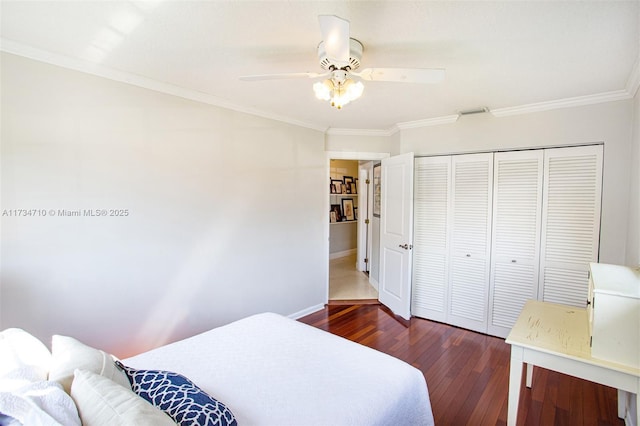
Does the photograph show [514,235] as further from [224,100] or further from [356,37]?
[224,100]

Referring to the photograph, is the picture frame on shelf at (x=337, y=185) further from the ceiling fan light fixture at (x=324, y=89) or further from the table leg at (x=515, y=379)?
the table leg at (x=515, y=379)

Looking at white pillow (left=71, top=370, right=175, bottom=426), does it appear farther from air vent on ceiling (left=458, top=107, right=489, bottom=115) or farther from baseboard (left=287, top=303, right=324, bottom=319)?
air vent on ceiling (left=458, top=107, right=489, bottom=115)

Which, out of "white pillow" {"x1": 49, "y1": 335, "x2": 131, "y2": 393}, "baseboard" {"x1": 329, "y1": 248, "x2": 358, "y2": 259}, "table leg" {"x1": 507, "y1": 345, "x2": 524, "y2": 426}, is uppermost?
"white pillow" {"x1": 49, "y1": 335, "x2": 131, "y2": 393}

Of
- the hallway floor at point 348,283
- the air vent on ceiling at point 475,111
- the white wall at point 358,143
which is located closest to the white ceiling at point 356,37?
the air vent on ceiling at point 475,111

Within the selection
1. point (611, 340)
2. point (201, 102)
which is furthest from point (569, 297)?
point (201, 102)

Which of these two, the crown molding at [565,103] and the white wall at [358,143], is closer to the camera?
the crown molding at [565,103]

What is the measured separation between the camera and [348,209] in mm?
7145

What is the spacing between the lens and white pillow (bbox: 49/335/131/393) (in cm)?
110

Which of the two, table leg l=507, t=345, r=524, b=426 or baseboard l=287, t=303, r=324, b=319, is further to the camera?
baseboard l=287, t=303, r=324, b=319

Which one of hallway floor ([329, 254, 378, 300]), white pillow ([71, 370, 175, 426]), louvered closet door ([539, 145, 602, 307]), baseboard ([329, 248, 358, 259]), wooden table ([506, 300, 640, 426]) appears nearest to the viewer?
white pillow ([71, 370, 175, 426])

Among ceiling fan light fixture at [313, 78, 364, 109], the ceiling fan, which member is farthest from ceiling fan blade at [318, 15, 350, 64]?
ceiling fan light fixture at [313, 78, 364, 109]

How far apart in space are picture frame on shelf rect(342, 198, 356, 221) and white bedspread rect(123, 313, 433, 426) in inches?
204

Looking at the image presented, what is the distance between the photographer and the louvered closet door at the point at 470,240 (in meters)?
3.30

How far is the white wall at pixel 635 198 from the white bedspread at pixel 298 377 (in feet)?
6.16
